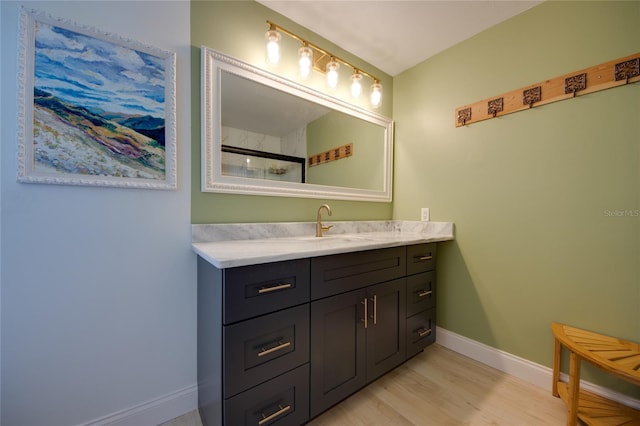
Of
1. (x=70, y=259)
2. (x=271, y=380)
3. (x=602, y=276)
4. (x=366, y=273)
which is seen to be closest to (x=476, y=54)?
(x=602, y=276)

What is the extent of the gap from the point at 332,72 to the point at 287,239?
4.02 ft

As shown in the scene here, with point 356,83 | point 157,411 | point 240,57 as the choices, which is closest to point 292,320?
point 157,411

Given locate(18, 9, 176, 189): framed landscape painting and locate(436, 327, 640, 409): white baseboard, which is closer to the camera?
locate(18, 9, 176, 189): framed landscape painting

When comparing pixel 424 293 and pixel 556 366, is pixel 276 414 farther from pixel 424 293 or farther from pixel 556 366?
pixel 556 366

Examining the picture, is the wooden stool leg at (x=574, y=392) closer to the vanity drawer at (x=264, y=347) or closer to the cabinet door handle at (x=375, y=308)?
the cabinet door handle at (x=375, y=308)

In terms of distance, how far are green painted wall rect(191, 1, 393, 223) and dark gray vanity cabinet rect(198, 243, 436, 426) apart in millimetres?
367

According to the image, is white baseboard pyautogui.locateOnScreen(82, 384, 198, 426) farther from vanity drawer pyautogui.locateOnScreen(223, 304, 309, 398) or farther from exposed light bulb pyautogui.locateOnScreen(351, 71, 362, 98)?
exposed light bulb pyautogui.locateOnScreen(351, 71, 362, 98)

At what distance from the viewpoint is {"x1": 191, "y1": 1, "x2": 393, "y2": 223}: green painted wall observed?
130 cm

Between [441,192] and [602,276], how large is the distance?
38.8 inches

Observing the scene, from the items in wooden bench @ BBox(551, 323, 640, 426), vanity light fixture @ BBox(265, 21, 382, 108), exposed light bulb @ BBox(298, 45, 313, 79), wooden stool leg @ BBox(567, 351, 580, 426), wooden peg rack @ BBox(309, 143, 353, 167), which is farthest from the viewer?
wooden peg rack @ BBox(309, 143, 353, 167)

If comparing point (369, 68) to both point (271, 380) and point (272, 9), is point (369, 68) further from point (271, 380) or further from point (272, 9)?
point (271, 380)

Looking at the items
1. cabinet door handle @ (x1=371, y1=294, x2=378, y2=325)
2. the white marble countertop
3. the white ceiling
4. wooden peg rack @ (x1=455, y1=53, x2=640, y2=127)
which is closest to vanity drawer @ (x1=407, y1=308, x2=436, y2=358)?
cabinet door handle @ (x1=371, y1=294, x2=378, y2=325)

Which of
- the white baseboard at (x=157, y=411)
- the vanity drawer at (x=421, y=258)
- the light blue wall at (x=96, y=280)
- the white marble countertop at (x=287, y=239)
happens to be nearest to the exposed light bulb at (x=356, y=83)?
the white marble countertop at (x=287, y=239)

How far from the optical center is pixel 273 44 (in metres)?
1.44
